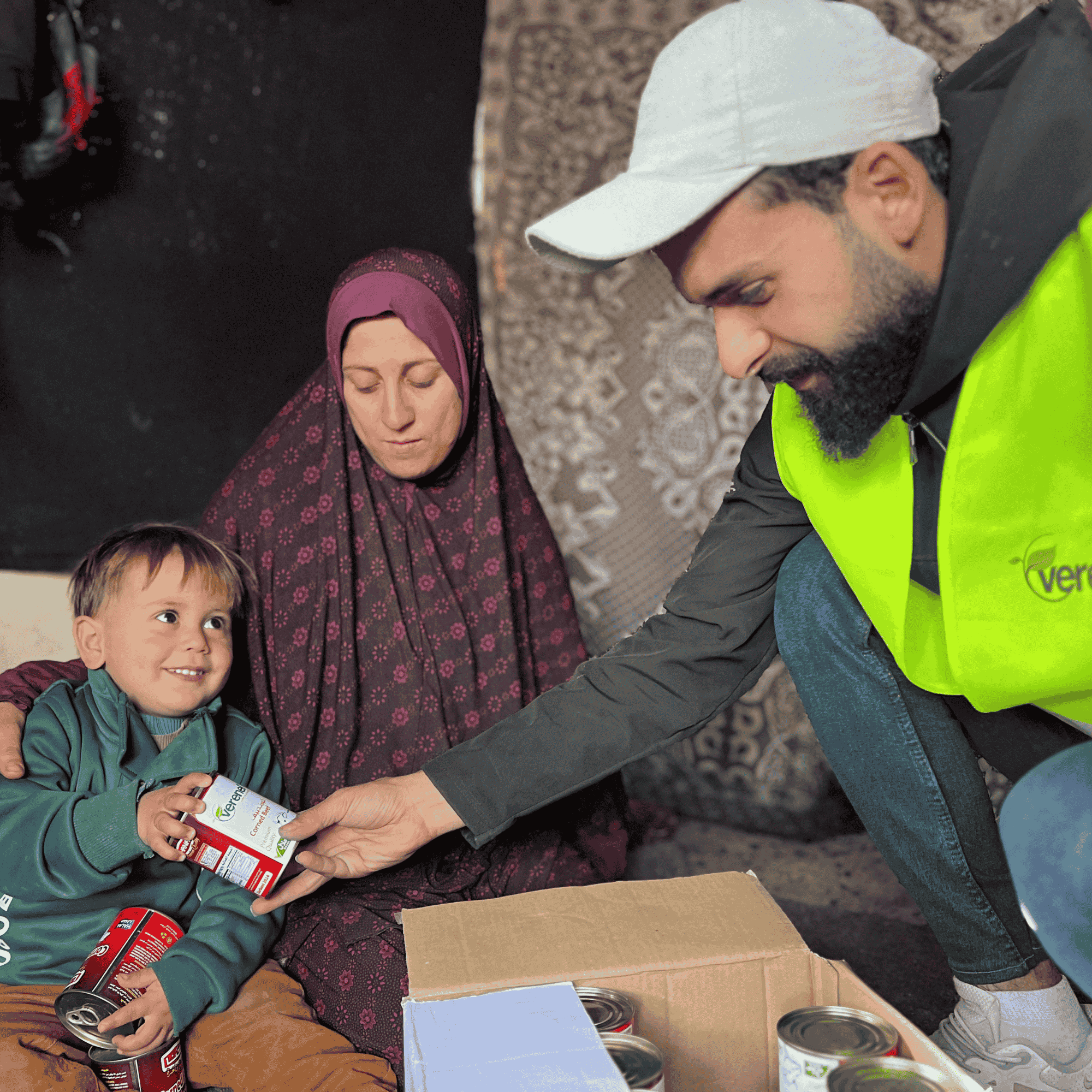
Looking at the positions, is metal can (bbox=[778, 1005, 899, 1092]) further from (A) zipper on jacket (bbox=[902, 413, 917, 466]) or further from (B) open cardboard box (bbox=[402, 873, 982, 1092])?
(A) zipper on jacket (bbox=[902, 413, 917, 466])

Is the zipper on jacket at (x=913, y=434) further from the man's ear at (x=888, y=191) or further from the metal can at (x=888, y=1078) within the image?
the metal can at (x=888, y=1078)

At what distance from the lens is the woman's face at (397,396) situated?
5.64ft

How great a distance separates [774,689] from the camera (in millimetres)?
2426

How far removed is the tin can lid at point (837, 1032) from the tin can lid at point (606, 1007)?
13cm

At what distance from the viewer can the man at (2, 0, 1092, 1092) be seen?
1018 mm

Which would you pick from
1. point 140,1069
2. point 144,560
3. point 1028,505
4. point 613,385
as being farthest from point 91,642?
point 613,385

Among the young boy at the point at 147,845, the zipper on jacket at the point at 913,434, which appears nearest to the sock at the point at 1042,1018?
the zipper on jacket at the point at 913,434

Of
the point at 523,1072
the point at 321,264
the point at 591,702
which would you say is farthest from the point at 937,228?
the point at 321,264

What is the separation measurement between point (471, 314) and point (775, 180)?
884 millimetres

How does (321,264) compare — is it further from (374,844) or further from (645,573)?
(374,844)

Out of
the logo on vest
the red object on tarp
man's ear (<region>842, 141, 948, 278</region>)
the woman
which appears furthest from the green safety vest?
the red object on tarp

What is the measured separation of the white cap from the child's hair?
0.82 m

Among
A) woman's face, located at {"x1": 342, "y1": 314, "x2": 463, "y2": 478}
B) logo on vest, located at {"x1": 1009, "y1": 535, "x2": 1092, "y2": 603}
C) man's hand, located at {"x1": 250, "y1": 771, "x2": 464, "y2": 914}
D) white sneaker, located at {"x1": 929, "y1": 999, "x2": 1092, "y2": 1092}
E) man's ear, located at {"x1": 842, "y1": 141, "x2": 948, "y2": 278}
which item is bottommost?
white sneaker, located at {"x1": 929, "y1": 999, "x2": 1092, "y2": 1092}

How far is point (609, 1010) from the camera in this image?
0.94 meters
